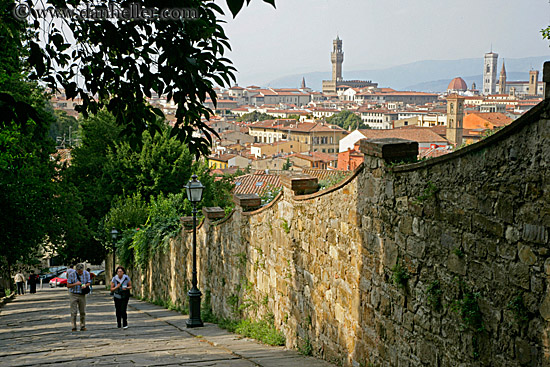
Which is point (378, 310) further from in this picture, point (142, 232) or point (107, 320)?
point (142, 232)

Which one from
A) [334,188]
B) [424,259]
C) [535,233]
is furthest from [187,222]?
[535,233]

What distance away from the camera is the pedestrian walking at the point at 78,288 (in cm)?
1150

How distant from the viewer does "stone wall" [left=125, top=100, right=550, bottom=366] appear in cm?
359

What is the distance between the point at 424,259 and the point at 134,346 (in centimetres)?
595

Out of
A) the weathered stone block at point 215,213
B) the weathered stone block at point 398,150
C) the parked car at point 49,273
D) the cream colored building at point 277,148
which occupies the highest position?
the weathered stone block at point 398,150

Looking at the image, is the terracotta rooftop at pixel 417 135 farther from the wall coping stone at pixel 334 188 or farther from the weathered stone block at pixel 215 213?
the wall coping stone at pixel 334 188

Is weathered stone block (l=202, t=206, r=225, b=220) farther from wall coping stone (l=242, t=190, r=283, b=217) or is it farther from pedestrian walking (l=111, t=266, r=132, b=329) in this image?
wall coping stone (l=242, t=190, r=283, b=217)

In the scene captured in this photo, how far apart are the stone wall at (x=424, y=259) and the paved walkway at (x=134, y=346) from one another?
0.76 meters

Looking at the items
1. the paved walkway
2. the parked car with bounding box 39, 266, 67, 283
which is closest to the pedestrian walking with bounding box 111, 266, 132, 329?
the paved walkway

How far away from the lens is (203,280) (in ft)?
46.3

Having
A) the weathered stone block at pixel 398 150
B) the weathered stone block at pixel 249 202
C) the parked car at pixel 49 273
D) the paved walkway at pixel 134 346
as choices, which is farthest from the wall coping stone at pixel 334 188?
the parked car at pixel 49 273

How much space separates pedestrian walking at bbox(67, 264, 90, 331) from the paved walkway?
0.40 meters

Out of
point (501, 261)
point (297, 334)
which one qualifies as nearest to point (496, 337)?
point (501, 261)

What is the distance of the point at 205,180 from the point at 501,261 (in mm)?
27154
